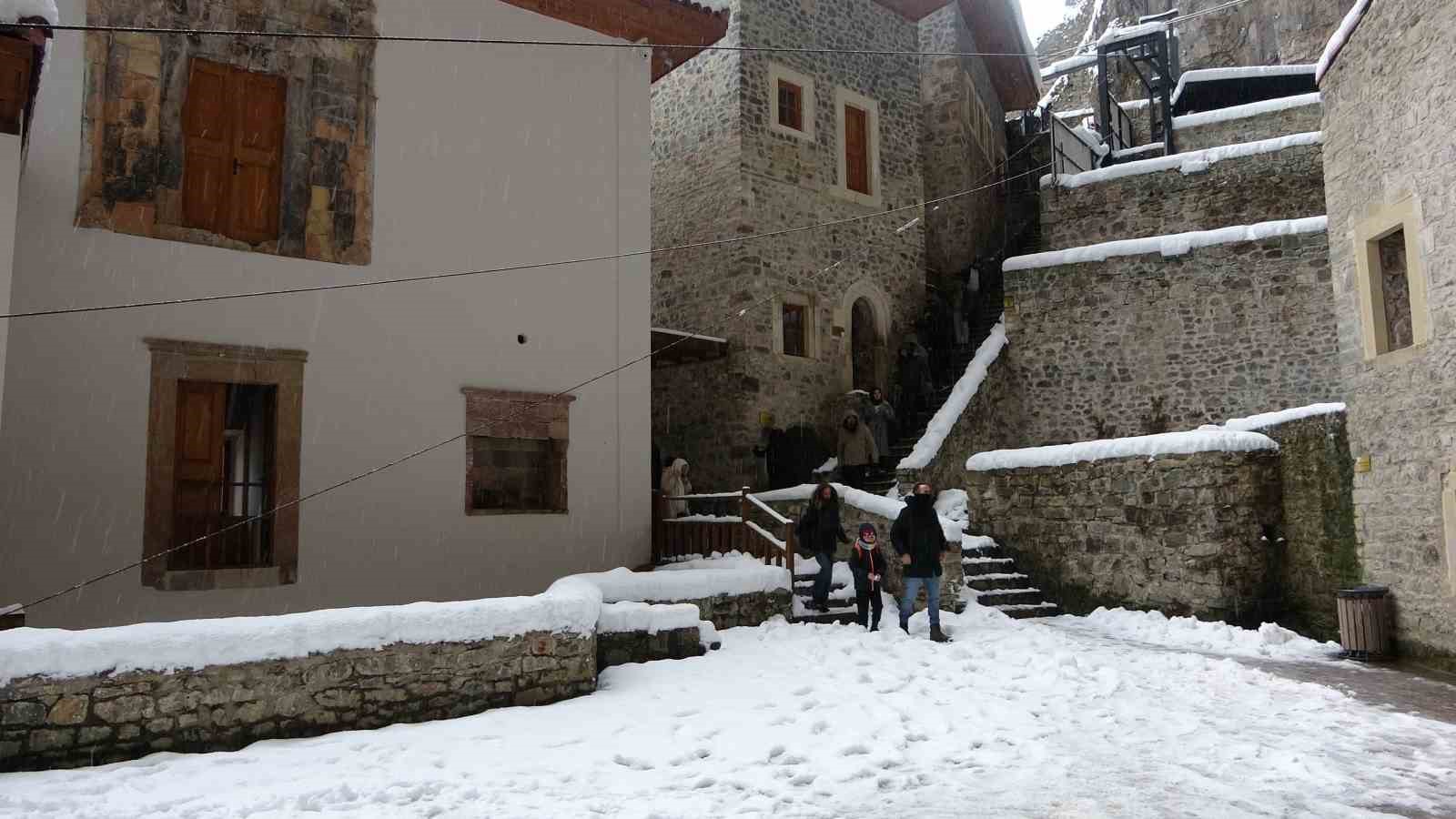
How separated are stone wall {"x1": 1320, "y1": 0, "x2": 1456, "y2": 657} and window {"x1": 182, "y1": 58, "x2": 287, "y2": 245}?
9.36m

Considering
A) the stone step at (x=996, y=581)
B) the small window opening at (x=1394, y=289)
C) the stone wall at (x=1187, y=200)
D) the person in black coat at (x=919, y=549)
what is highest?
the stone wall at (x=1187, y=200)

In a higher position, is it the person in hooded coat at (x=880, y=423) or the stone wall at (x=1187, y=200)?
the stone wall at (x=1187, y=200)

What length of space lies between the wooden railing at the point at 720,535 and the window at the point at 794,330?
4.83 meters

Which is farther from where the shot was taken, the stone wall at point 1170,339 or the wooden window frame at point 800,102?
the wooden window frame at point 800,102

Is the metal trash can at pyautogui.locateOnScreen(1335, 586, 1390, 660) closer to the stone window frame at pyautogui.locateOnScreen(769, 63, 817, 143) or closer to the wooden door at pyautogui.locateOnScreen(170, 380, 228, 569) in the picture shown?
the wooden door at pyautogui.locateOnScreen(170, 380, 228, 569)

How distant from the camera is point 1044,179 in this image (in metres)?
18.8

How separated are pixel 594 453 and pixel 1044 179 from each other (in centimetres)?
1197

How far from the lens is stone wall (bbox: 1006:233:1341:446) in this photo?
Result: 14539 millimetres

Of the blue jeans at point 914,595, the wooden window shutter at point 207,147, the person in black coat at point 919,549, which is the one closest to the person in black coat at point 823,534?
the person in black coat at point 919,549

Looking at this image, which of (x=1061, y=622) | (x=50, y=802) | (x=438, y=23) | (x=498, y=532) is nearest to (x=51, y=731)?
(x=50, y=802)

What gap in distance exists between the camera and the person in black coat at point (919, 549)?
9.17 meters

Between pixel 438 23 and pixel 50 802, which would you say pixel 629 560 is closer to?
pixel 438 23

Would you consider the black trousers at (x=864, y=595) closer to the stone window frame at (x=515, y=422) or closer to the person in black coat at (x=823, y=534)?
the person in black coat at (x=823, y=534)

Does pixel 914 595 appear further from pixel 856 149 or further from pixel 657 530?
pixel 856 149
